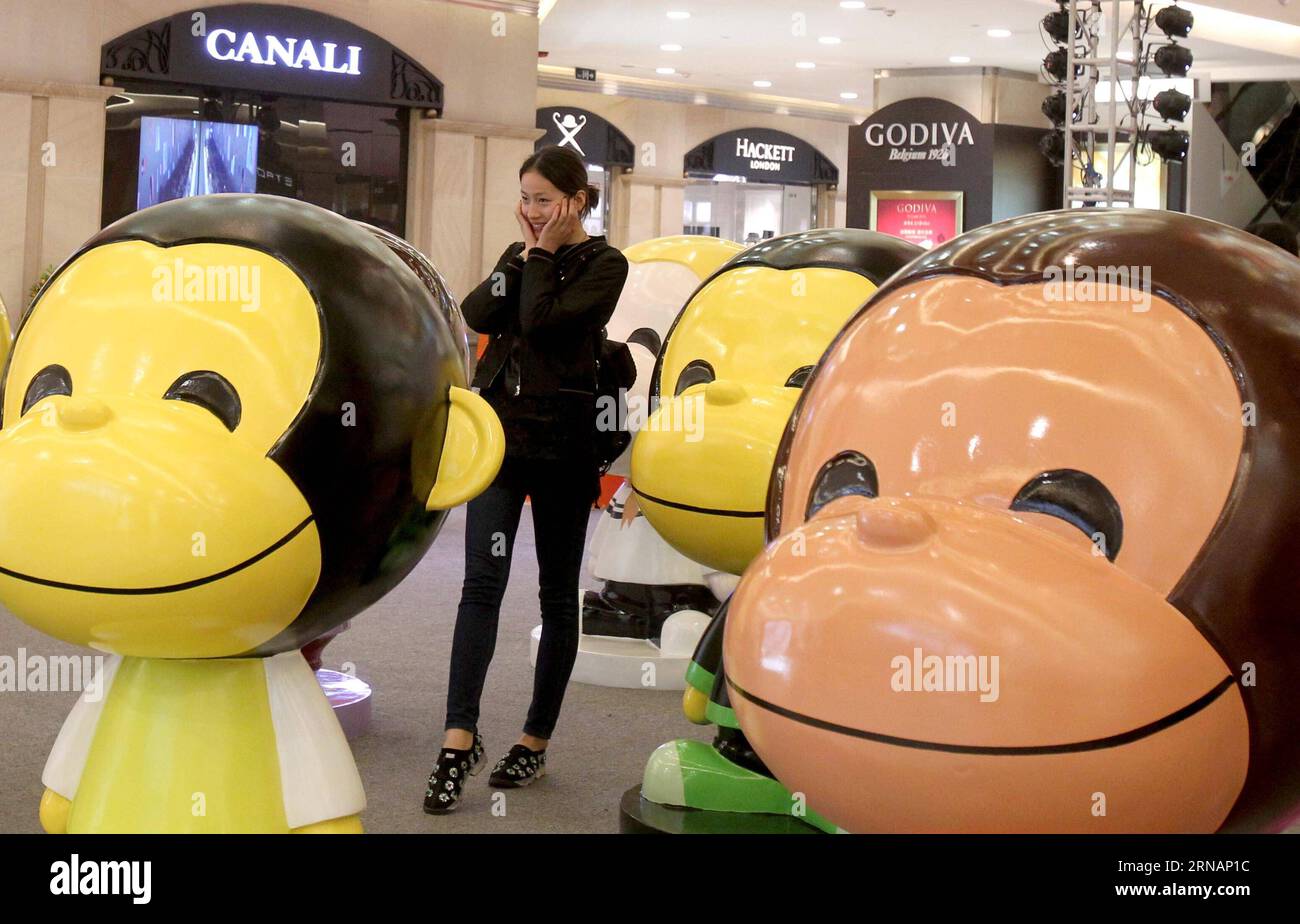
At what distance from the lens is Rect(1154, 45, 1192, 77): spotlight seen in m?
11.3

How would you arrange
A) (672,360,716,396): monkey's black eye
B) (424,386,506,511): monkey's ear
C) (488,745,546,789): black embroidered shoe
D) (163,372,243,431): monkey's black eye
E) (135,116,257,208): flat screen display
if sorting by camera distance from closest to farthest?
(163,372,243,431): monkey's black eye
(424,386,506,511): monkey's ear
(672,360,716,396): monkey's black eye
(488,745,546,789): black embroidered shoe
(135,116,257,208): flat screen display

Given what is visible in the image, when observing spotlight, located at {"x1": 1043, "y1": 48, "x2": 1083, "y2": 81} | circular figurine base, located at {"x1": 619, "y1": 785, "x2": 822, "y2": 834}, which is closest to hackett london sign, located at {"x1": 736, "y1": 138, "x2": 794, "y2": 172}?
spotlight, located at {"x1": 1043, "y1": 48, "x2": 1083, "y2": 81}

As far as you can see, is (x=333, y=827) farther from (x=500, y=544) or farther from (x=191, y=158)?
(x=191, y=158)

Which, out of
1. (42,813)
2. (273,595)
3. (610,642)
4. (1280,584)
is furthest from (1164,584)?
(610,642)

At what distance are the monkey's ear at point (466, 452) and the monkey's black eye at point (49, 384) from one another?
60cm

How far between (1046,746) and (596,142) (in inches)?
717

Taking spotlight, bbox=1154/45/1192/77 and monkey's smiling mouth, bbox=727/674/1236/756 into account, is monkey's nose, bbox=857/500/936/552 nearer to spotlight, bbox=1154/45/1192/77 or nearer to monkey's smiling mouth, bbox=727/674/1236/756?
monkey's smiling mouth, bbox=727/674/1236/756

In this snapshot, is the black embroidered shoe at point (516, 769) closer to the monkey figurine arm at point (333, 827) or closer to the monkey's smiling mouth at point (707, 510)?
the monkey's smiling mouth at point (707, 510)

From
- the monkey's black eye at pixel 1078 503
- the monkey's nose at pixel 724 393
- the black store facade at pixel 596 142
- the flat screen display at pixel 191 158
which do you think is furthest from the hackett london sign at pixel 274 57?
the monkey's black eye at pixel 1078 503

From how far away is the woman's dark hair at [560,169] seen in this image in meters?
3.55

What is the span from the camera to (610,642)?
5.23m

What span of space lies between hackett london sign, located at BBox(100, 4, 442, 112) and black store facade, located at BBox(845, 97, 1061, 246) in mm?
5548
